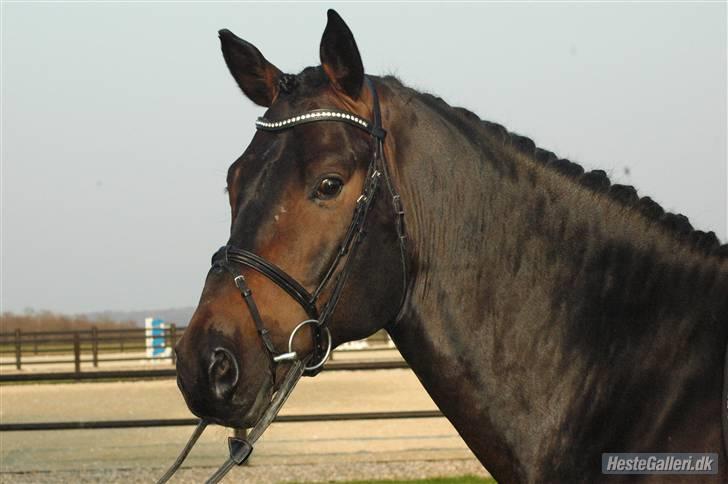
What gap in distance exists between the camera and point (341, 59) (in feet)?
8.51

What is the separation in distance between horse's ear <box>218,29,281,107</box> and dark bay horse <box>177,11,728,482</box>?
6.6 inches

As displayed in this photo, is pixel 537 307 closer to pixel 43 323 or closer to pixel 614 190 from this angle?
pixel 614 190

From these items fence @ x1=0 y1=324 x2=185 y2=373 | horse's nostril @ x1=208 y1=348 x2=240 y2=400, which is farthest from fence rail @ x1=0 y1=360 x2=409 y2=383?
fence @ x1=0 y1=324 x2=185 y2=373

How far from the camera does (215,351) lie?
226cm

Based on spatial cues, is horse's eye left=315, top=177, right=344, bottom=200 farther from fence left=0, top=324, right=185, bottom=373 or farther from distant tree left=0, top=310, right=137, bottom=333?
distant tree left=0, top=310, right=137, bottom=333

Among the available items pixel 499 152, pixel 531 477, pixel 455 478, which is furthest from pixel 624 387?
pixel 455 478

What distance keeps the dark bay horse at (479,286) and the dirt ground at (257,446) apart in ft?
24.5

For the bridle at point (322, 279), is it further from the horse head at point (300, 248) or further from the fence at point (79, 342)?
the fence at point (79, 342)

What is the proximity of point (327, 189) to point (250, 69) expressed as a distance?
66 centimetres

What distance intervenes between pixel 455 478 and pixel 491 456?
688 cm

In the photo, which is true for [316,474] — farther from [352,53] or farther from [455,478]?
[352,53]

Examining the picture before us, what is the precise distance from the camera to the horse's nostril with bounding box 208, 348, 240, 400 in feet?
7.41

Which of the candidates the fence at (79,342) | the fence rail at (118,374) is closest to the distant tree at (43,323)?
the fence at (79,342)

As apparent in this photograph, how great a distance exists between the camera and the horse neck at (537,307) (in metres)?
2.46
